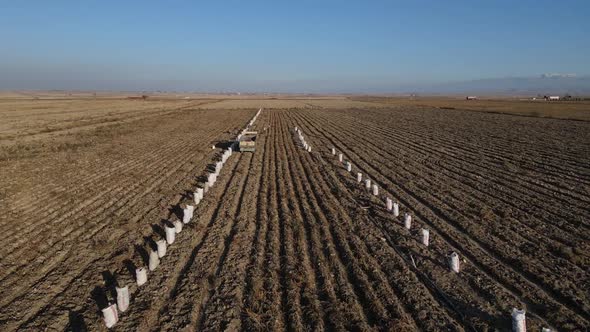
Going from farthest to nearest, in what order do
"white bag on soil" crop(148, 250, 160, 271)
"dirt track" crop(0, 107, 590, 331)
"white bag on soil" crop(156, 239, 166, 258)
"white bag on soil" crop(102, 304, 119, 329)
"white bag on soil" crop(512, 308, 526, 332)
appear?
1. "white bag on soil" crop(156, 239, 166, 258)
2. "white bag on soil" crop(148, 250, 160, 271)
3. "dirt track" crop(0, 107, 590, 331)
4. "white bag on soil" crop(102, 304, 119, 329)
5. "white bag on soil" crop(512, 308, 526, 332)

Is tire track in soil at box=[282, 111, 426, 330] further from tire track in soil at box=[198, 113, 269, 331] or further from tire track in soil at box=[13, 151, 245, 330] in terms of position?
tire track in soil at box=[13, 151, 245, 330]

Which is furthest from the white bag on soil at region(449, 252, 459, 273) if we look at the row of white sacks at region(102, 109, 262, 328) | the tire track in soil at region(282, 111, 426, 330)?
the row of white sacks at region(102, 109, 262, 328)

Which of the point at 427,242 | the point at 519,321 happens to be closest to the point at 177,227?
the point at 427,242

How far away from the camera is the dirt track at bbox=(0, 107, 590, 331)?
591 cm

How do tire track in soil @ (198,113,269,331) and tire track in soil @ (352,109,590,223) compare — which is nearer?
tire track in soil @ (198,113,269,331)

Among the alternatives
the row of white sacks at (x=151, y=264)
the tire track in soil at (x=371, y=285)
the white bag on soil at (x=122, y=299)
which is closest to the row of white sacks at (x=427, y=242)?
the tire track in soil at (x=371, y=285)

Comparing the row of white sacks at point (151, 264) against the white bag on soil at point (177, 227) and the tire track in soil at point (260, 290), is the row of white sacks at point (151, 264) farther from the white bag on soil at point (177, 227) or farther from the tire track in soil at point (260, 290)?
the tire track in soil at point (260, 290)

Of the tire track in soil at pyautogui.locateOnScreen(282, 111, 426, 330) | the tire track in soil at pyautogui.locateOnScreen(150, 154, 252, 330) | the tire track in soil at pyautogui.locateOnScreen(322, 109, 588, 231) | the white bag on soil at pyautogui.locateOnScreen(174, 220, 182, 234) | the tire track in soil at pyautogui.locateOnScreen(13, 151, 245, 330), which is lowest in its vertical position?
the tire track in soil at pyautogui.locateOnScreen(13, 151, 245, 330)

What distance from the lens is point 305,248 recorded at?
817 cm

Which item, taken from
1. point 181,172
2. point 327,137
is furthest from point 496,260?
point 327,137

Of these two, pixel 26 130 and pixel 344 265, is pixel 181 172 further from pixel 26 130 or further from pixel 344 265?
pixel 26 130

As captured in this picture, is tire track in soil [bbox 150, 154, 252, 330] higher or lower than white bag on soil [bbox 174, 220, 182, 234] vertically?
lower

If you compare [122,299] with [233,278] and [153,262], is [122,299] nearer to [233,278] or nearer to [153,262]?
[153,262]

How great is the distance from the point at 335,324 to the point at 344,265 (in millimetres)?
1907
